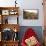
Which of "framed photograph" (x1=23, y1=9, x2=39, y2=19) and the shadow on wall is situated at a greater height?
"framed photograph" (x1=23, y1=9, x2=39, y2=19)

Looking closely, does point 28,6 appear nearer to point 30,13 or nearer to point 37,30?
point 30,13

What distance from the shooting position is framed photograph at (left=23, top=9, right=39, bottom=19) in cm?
538

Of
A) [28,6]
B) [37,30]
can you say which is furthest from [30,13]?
[37,30]

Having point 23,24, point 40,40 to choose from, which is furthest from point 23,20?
point 40,40

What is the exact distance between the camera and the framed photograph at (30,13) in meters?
5.38

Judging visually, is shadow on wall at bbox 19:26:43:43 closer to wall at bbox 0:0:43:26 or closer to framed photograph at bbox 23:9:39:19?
wall at bbox 0:0:43:26

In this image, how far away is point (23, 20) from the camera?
5398 mm

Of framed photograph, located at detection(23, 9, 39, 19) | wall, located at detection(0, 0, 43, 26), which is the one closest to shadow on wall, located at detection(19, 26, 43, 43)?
wall, located at detection(0, 0, 43, 26)

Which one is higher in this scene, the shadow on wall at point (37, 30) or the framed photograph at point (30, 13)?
the framed photograph at point (30, 13)

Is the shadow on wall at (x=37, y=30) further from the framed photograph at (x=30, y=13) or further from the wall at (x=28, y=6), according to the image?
the framed photograph at (x=30, y=13)

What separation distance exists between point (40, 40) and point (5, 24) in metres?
1.36

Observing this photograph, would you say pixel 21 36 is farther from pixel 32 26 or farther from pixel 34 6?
pixel 34 6

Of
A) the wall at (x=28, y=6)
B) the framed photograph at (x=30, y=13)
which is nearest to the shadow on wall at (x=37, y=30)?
the wall at (x=28, y=6)

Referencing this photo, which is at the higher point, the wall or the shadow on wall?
the wall
